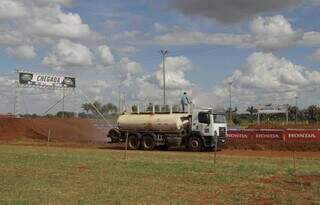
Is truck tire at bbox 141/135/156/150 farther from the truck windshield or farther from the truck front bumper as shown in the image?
the truck windshield

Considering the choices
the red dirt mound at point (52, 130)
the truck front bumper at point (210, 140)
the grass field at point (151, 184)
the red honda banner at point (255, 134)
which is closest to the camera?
the grass field at point (151, 184)

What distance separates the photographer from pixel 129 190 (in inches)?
640

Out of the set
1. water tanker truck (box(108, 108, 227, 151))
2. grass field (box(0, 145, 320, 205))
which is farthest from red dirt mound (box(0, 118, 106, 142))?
grass field (box(0, 145, 320, 205))

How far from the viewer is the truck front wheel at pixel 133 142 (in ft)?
135

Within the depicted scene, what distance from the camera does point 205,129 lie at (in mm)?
38000

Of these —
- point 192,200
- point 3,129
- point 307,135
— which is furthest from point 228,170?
point 3,129

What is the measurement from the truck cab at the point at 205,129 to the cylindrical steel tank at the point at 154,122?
2.93 feet

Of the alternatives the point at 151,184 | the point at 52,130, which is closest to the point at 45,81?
the point at 52,130

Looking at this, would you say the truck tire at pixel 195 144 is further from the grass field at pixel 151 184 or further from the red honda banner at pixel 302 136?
the grass field at pixel 151 184

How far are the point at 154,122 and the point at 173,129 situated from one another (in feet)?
5.24

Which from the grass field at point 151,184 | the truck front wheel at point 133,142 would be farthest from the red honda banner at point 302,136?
the grass field at point 151,184

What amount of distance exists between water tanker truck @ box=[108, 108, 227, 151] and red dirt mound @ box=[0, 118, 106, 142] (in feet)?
42.6

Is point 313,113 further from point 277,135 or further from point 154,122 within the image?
point 154,122

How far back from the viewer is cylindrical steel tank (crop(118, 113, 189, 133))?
38969 millimetres
